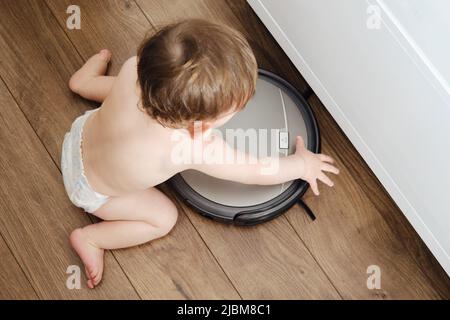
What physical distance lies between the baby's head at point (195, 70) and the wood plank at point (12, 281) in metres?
0.55

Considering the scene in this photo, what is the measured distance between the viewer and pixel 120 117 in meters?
0.88

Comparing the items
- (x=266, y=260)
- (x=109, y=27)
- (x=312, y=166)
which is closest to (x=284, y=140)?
(x=312, y=166)

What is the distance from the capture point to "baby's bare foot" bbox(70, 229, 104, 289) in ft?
3.59

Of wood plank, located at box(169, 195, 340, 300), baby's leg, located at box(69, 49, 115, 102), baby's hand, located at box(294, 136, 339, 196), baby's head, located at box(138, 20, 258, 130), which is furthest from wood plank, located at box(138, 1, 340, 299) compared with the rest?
baby's head, located at box(138, 20, 258, 130)

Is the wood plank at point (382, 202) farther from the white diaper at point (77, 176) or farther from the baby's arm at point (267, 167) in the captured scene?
the white diaper at point (77, 176)

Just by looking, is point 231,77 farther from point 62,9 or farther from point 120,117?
point 62,9

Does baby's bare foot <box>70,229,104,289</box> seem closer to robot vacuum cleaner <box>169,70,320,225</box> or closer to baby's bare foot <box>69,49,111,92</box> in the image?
robot vacuum cleaner <box>169,70,320,225</box>

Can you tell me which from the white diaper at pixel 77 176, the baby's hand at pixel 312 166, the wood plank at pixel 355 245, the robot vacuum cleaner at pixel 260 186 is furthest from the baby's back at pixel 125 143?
the wood plank at pixel 355 245

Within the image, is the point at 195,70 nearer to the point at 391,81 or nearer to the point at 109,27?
Answer: the point at 391,81

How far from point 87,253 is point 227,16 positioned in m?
0.56

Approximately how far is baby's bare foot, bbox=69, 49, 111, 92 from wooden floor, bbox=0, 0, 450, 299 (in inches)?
1.6

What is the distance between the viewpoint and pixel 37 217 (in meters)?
1.15

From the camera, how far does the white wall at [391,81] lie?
745 mm

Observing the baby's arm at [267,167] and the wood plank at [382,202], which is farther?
the wood plank at [382,202]
